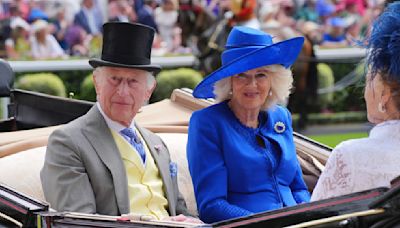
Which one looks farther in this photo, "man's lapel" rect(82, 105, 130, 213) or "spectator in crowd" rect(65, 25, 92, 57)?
"spectator in crowd" rect(65, 25, 92, 57)

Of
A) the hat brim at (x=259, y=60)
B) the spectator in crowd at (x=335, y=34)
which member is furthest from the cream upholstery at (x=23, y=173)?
the spectator in crowd at (x=335, y=34)

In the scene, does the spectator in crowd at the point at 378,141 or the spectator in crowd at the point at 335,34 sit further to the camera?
the spectator in crowd at the point at 335,34

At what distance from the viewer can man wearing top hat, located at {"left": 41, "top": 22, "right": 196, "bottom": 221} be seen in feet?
12.3

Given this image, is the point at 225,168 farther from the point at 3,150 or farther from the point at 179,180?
the point at 3,150

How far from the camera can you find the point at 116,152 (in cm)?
390

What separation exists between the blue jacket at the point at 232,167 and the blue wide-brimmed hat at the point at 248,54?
13 cm

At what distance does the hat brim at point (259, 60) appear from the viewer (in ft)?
12.9

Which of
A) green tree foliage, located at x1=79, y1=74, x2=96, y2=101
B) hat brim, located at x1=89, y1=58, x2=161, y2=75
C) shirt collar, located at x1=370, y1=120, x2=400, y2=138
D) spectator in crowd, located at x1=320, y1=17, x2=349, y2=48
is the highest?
shirt collar, located at x1=370, y1=120, x2=400, y2=138

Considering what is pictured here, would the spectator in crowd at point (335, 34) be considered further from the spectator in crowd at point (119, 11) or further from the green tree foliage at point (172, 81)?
the green tree foliage at point (172, 81)

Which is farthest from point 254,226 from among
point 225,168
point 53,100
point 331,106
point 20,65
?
point 331,106

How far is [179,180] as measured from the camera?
4.59 metres

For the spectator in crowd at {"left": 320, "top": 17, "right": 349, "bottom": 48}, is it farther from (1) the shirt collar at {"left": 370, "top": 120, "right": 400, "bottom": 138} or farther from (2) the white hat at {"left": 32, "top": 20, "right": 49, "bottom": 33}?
(1) the shirt collar at {"left": 370, "top": 120, "right": 400, "bottom": 138}

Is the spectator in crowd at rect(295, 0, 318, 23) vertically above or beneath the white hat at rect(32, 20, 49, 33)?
beneath

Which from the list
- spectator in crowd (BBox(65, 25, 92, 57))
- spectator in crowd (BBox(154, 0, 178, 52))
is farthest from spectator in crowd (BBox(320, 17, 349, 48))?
spectator in crowd (BBox(65, 25, 92, 57))
